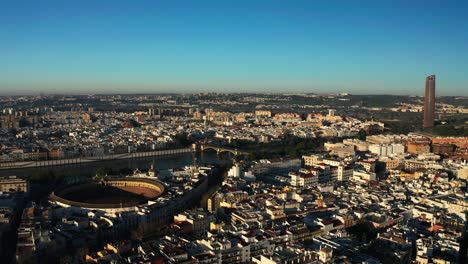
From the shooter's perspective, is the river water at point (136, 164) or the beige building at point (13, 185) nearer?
the beige building at point (13, 185)

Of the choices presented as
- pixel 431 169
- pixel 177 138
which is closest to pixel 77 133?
pixel 177 138

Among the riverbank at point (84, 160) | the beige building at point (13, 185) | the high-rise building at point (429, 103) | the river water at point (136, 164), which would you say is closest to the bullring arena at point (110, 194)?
the beige building at point (13, 185)

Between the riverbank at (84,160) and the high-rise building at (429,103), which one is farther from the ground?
the high-rise building at (429,103)

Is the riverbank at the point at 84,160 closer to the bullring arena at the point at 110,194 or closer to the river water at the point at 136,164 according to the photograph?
the river water at the point at 136,164

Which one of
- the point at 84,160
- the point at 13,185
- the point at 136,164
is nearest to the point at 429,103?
the point at 136,164

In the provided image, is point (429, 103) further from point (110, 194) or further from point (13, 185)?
point (13, 185)

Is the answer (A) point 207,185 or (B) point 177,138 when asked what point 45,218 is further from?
(B) point 177,138

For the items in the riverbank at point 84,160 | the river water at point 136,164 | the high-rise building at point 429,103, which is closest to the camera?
the river water at point 136,164
